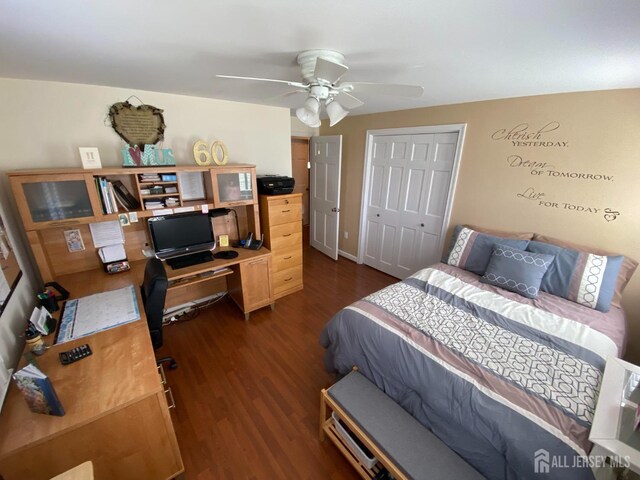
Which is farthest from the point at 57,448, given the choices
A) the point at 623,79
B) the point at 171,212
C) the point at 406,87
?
the point at 623,79

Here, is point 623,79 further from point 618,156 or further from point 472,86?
point 472,86

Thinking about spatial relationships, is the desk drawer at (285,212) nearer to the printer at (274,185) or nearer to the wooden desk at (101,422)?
the printer at (274,185)

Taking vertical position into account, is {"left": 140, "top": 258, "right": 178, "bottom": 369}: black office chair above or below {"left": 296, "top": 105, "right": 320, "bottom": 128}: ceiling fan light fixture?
below

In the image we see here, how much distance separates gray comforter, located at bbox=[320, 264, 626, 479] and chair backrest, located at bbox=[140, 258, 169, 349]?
117 centimetres

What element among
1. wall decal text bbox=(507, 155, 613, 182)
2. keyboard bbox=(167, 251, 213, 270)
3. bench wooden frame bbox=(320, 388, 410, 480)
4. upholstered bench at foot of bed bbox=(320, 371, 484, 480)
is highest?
wall decal text bbox=(507, 155, 613, 182)

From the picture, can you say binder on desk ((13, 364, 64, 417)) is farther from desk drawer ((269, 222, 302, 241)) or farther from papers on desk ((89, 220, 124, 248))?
desk drawer ((269, 222, 302, 241))

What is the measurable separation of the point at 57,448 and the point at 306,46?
2.08 m

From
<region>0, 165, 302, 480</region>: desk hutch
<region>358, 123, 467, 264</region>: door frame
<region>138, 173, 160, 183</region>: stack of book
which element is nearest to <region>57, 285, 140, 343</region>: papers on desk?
<region>0, 165, 302, 480</region>: desk hutch

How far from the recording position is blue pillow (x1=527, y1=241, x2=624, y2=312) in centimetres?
194

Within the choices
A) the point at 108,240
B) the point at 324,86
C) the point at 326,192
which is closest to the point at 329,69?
the point at 324,86

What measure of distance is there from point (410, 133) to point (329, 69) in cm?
232

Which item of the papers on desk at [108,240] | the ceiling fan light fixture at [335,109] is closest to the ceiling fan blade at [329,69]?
the ceiling fan light fixture at [335,109]

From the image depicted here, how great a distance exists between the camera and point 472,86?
2.00 meters

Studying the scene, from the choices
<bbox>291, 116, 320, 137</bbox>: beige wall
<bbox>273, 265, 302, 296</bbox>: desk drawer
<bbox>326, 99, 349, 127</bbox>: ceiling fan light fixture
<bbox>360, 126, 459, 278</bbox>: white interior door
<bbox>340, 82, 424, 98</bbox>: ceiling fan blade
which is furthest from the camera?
<bbox>291, 116, 320, 137</bbox>: beige wall
